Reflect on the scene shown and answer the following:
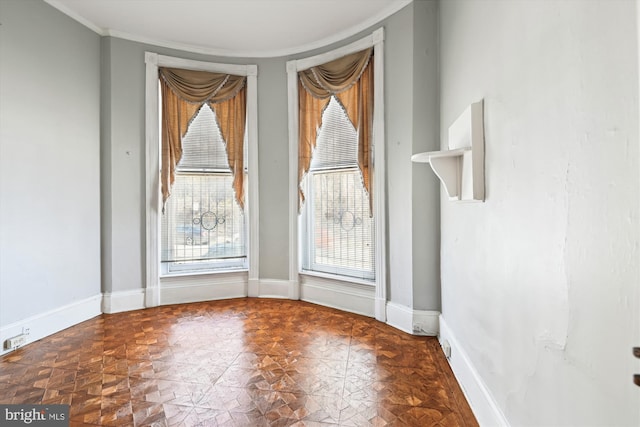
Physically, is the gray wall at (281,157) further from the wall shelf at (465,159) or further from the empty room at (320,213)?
the wall shelf at (465,159)

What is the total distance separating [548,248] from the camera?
1.09 metres

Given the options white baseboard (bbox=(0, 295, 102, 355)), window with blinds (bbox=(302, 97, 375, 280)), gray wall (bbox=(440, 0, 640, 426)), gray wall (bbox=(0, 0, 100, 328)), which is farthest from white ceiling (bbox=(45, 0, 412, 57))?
white baseboard (bbox=(0, 295, 102, 355))

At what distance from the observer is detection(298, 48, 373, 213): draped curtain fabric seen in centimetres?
331

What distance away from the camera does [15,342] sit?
2645 millimetres

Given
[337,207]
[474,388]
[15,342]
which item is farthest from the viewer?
[337,207]

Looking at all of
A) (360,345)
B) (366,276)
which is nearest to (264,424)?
(360,345)

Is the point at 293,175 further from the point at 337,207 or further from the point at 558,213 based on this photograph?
the point at 558,213

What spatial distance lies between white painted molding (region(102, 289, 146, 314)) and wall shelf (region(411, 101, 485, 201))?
3.20 meters

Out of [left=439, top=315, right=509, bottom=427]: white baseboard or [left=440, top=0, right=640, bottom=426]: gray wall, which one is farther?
[left=439, top=315, right=509, bottom=427]: white baseboard

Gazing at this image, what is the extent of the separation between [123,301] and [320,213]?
224cm

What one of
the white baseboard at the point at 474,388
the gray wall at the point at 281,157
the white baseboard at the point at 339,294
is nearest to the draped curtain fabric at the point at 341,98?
the gray wall at the point at 281,157

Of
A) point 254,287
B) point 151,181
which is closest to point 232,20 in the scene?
point 151,181

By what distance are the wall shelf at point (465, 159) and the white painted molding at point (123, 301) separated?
320 cm

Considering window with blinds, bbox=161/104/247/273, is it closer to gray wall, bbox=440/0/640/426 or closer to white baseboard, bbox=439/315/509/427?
white baseboard, bbox=439/315/509/427
